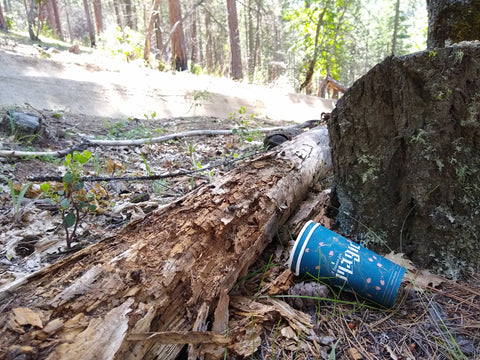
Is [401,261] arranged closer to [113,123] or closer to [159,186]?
[159,186]

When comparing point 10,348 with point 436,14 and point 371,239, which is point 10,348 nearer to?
point 371,239

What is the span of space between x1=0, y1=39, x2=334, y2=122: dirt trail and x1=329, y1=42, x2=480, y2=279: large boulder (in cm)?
529

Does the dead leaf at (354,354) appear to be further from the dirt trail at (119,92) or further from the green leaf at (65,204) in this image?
the dirt trail at (119,92)

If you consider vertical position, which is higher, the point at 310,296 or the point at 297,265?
the point at 297,265

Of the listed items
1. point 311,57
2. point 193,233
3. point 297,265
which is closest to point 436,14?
point 297,265

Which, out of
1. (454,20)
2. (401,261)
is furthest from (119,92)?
(401,261)

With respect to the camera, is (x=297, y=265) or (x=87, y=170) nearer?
(x=297, y=265)

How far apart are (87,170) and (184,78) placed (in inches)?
264

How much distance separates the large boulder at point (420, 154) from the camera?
1575 mm

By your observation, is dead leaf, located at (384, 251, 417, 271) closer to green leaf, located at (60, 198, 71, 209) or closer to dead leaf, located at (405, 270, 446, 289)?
dead leaf, located at (405, 270, 446, 289)

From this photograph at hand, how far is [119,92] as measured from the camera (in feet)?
23.2

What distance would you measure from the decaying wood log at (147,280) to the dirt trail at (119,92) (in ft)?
17.1

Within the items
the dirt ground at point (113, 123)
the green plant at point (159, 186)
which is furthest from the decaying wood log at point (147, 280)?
the green plant at point (159, 186)

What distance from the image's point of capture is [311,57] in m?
12.6
